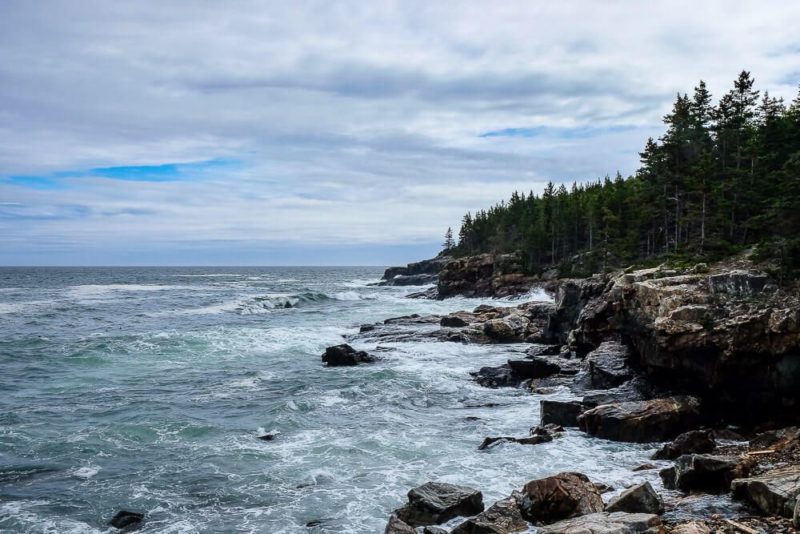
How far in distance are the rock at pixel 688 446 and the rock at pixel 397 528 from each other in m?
8.46

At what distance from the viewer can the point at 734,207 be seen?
34562 mm

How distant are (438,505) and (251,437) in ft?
31.5

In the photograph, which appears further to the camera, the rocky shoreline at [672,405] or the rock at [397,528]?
the rock at [397,528]

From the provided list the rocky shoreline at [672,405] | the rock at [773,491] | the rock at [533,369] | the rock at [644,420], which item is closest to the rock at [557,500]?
the rocky shoreline at [672,405]

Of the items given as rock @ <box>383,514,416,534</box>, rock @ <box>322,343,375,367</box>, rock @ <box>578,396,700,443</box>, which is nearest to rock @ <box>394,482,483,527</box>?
rock @ <box>383,514,416,534</box>

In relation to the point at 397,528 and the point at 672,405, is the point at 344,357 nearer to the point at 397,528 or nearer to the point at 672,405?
the point at 672,405

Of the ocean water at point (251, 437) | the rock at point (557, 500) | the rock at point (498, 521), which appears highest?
the rock at point (557, 500)

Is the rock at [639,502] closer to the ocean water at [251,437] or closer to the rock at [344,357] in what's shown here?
the ocean water at [251,437]

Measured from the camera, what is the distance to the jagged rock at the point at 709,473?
43.4ft

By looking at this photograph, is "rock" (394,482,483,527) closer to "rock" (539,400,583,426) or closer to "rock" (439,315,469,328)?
"rock" (539,400,583,426)

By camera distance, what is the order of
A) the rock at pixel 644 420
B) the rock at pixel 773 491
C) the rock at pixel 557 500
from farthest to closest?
1. the rock at pixel 644 420
2. the rock at pixel 557 500
3. the rock at pixel 773 491

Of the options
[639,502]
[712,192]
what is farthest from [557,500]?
[712,192]

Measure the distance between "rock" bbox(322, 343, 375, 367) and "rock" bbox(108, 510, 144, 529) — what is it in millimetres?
20065

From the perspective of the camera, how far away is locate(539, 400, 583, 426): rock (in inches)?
794
